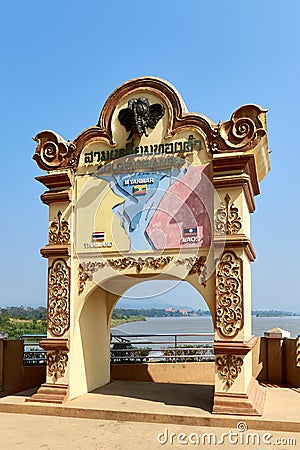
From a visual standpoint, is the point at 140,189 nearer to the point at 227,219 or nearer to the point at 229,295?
the point at 227,219

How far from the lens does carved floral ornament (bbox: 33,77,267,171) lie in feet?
25.2

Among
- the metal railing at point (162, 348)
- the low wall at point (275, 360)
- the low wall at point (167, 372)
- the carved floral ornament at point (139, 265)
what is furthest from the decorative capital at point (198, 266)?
the low wall at point (275, 360)

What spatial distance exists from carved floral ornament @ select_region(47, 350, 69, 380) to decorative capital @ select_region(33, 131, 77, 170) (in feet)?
9.95

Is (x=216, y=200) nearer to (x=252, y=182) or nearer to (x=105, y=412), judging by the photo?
A: (x=252, y=182)

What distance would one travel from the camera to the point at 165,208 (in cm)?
794

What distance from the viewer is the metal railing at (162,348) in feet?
34.7

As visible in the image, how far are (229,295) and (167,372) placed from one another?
11.4 ft

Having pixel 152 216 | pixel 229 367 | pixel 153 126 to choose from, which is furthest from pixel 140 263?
pixel 153 126

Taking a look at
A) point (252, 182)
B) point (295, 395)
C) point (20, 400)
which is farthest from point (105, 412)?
point (252, 182)

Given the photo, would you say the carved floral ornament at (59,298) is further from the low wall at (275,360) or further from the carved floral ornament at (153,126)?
the low wall at (275,360)

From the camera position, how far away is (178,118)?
808cm

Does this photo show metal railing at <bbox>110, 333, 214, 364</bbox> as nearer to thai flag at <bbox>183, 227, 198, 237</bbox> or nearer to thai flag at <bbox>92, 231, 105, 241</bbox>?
thai flag at <bbox>92, 231, 105, 241</bbox>

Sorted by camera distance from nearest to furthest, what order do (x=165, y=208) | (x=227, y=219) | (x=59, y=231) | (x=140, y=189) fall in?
(x=227, y=219), (x=165, y=208), (x=140, y=189), (x=59, y=231)

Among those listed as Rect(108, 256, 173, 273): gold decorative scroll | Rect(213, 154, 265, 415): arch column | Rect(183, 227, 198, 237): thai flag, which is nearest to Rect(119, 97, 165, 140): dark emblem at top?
Rect(213, 154, 265, 415): arch column
